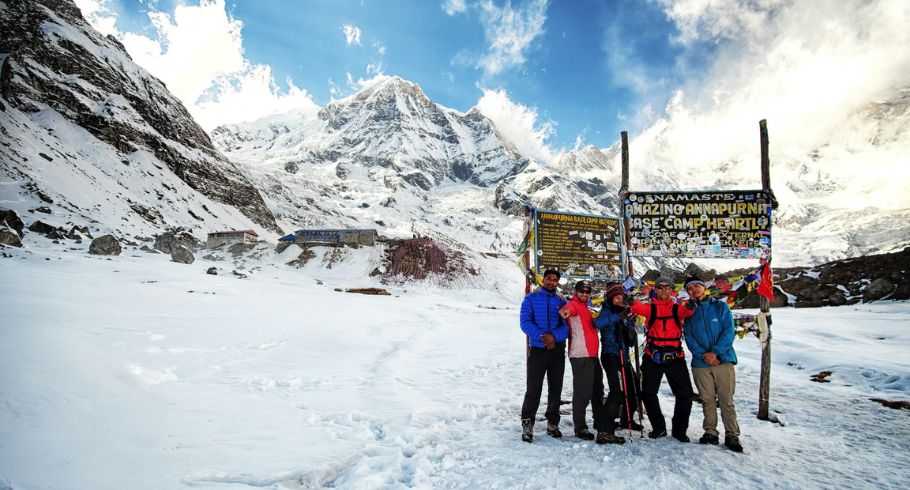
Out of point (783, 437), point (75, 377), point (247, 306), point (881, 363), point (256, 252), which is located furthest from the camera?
point (256, 252)

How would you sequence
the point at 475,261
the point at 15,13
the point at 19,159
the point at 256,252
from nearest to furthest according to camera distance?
1. the point at 19,159
2. the point at 256,252
3. the point at 475,261
4. the point at 15,13

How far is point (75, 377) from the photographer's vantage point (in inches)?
193

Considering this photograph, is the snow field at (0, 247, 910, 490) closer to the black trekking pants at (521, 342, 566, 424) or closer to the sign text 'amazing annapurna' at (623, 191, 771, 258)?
the black trekking pants at (521, 342, 566, 424)

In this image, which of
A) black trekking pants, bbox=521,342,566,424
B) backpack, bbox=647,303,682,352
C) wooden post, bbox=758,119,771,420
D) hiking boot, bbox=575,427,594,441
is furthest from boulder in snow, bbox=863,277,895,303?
black trekking pants, bbox=521,342,566,424

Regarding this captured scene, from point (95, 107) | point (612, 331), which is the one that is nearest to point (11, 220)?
point (612, 331)

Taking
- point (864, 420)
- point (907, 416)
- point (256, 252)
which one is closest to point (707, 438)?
point (864, 420)

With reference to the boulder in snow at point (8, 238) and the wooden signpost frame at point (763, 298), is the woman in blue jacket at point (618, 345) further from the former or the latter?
the boulder in snow at point (8, 238)

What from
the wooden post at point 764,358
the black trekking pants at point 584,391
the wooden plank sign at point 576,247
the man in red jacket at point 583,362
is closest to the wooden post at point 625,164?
the wooden plank sign at point 576,247

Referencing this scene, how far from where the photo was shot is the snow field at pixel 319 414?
379cm

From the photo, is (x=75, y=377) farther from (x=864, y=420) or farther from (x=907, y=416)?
(x=907, y=416)

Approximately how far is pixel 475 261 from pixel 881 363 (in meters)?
42.4

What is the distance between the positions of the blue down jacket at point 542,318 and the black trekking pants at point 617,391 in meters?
0.79

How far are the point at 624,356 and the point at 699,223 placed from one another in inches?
158

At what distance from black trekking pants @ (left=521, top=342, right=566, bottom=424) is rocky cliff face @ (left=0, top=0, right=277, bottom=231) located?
190 ft
